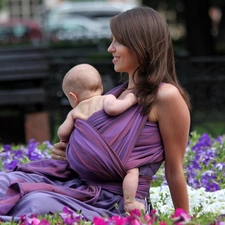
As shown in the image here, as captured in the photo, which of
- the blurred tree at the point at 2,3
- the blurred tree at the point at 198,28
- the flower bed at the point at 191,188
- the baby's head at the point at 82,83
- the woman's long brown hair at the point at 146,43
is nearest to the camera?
the flower bed at the point at 191,188

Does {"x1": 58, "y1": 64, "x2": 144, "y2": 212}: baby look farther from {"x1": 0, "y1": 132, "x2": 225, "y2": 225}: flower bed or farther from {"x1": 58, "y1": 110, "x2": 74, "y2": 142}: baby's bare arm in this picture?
{"x1": 0, "y1": 132, "x2": 225, "y2": 225}: flower bed

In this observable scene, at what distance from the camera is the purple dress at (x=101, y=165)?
388 centimetres

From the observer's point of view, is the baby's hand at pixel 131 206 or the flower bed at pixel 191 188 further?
the baby's hand at pixel 131 206

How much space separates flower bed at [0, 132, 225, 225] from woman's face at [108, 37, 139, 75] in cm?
72

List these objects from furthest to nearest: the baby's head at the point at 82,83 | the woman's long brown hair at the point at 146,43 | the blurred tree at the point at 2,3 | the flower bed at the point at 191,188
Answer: the blurred tree at the point at 2,3
the baby's head at the point at 82,83
the woman's long brown hair at the point at 146,43
the flower bed at the point at 191,188

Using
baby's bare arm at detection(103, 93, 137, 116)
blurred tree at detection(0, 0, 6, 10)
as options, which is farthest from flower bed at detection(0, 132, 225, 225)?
blurred tree at detection(0, 0, 6, 10)

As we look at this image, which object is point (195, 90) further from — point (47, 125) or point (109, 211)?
point (109, 211)

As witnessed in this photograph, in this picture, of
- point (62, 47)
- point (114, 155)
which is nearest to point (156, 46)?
point (114, 155)

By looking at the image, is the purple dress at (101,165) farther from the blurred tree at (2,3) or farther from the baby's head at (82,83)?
the blurred tree at (2,3)

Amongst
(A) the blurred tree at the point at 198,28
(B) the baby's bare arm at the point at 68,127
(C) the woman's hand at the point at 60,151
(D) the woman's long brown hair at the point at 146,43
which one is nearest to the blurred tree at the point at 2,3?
(A) the blurred tree at the point at 198,28

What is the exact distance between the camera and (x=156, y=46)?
400 centimetres

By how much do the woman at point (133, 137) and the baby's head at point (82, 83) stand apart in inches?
5.6

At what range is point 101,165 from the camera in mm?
3938

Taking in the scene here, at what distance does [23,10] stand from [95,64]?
49.6m
